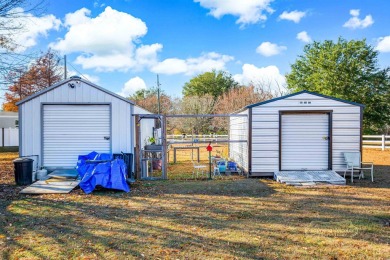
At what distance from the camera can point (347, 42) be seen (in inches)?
1003

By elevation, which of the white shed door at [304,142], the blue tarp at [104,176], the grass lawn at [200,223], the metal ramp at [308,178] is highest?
the white shed door at [304,142]

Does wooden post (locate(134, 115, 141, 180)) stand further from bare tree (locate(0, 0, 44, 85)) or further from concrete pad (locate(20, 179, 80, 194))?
bare tree (locate(0, 0, 44, 85))

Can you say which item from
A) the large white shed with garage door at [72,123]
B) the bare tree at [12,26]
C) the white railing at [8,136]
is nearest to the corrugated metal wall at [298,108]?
the large white shed with garage door at [72,123]

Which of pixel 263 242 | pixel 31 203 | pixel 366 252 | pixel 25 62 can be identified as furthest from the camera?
pixel 25 62

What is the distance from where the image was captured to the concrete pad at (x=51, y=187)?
694cm

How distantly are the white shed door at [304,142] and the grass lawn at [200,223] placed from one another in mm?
1717

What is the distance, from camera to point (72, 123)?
9.17 m

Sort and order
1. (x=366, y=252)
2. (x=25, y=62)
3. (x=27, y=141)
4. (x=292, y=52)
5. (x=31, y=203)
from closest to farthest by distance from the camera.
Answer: (x=366, y=252) < (x=31, y=203) < (x=27, y=141) < (x=25, y=62) < (x=292, y=52)

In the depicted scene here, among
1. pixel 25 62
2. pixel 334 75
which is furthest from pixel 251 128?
pixel 334 75

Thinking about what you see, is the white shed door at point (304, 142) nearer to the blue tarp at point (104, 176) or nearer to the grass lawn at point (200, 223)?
the grass lawn at point (200, 223)

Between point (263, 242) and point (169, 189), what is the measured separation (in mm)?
3919

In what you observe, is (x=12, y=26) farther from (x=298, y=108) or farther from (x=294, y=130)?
(x=294, y=130)

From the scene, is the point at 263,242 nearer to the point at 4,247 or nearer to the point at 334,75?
the point at 4,247

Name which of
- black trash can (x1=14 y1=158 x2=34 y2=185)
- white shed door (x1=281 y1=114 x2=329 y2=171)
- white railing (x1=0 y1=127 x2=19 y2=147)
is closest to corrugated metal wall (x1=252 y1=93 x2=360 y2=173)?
white shed door (x1=281 y1=114 x2=329 y2=171)
